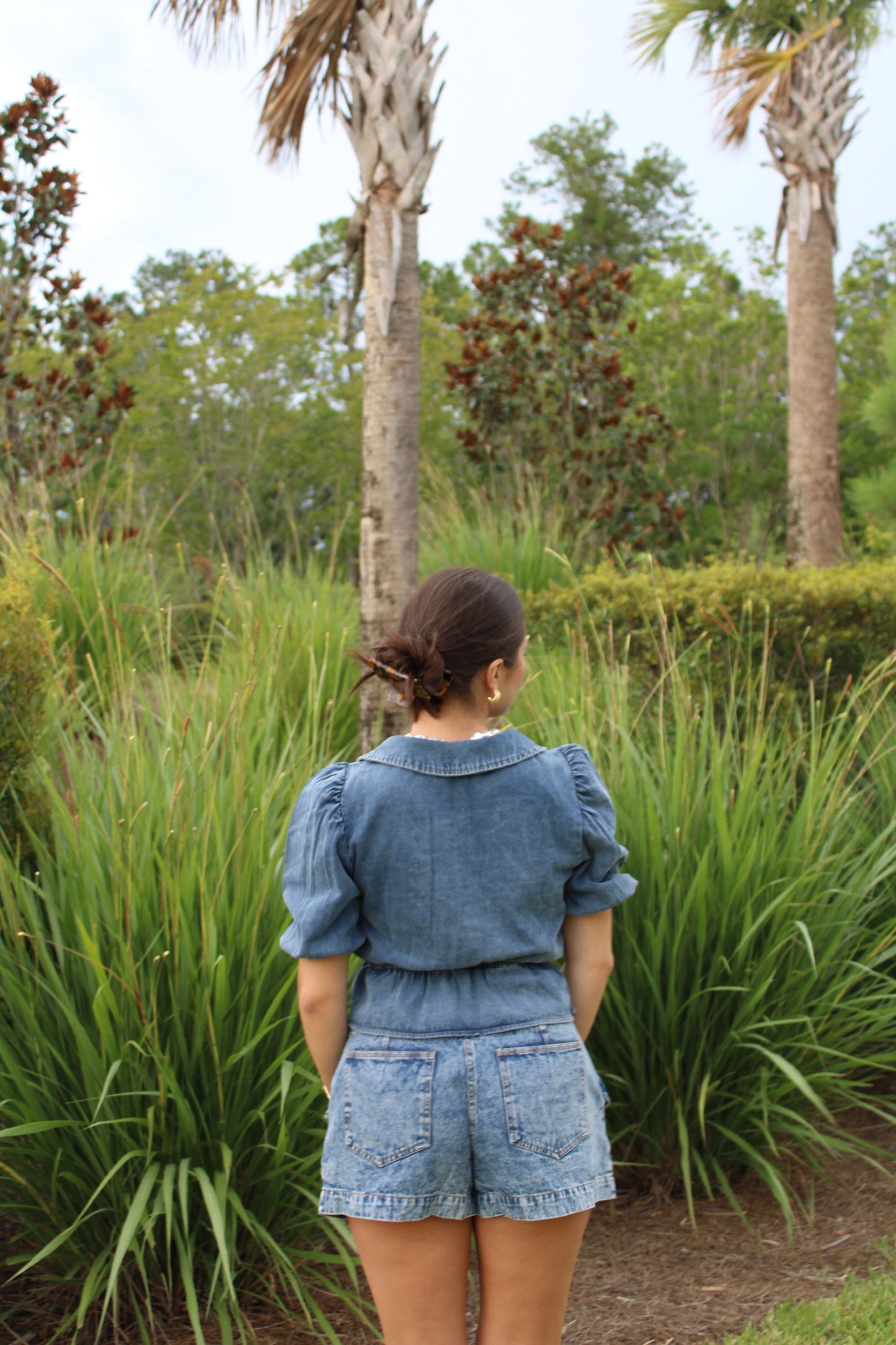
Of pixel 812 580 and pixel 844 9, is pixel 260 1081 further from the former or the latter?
pixel 844 9

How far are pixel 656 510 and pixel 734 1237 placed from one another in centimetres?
885


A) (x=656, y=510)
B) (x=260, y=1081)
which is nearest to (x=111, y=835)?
(x=260, y=1081)

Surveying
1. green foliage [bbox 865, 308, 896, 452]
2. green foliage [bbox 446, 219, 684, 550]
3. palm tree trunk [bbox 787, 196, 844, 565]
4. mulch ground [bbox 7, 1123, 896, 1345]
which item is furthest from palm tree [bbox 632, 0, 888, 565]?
mulch ground [bbox 7, 1123, 896, 1345]

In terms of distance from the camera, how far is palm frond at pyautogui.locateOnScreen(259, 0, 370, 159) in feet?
19.3

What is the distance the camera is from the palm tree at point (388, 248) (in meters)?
5.64

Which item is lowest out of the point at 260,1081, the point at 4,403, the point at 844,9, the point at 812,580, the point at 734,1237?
the point at 734,1237

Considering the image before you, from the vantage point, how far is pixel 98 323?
981 centimetres

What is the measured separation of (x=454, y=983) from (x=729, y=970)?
5.05 ft

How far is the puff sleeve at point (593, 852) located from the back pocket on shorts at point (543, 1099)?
0.27m

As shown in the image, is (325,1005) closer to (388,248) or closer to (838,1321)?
(838,1321)

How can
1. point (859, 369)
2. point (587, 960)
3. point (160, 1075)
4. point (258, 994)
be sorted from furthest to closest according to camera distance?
point (859, 369) → point (258, 994) → point (160, 1075) → point (587, 960)

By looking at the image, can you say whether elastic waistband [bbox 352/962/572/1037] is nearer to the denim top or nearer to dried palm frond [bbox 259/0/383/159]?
the denim top

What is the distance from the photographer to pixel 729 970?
10.5 feet

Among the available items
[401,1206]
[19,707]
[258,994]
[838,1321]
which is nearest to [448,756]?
[401,1206]
